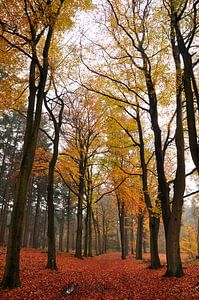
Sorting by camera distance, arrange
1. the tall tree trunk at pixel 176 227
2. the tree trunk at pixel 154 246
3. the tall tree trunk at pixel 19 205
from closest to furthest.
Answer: the tall tree trunk at pixel 19 205 < the tall tree trunk at pixel 176 227 < the tree trunk at pixel 154 246

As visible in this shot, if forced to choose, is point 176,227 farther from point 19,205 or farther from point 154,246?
point 19,205

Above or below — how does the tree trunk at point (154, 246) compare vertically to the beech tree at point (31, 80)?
below

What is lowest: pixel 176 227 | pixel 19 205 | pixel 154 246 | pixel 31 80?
pixel 154 246

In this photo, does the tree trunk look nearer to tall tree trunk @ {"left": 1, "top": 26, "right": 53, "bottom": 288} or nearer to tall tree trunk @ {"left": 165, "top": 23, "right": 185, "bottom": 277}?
tall tree trunk @ {"left": 165, "top": 23, "right": 185, "bottom": 277}

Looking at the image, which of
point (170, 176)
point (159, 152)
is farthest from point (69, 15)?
point (170, 176)

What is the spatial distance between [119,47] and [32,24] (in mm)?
4146

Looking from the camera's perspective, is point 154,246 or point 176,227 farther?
point 154,246

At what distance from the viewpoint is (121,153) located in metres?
18.1

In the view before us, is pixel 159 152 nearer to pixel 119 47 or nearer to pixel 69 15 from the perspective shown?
pixel 119 47

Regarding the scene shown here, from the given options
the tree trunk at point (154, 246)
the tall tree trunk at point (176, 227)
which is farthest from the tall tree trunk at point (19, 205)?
the tree trunk at point (154, 246)

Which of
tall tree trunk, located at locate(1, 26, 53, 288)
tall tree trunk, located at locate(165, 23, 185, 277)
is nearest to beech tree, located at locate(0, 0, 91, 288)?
tall tree trunk, located at locate(1, 26, 53, 288)

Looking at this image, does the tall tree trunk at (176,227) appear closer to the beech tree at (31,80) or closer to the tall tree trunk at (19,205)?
the beech tree at (31,80)

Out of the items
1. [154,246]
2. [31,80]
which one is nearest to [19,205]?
[31,80]

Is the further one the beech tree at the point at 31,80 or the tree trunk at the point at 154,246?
the tree trunk at the point at 154,246
